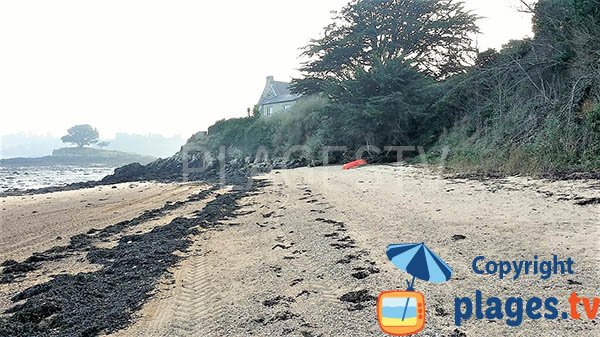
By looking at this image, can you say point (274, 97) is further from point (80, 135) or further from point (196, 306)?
point (80, 135)

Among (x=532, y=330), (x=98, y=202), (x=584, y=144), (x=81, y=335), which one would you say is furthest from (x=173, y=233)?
(x=584, y=144)

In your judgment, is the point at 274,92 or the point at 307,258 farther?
the point at 274,92

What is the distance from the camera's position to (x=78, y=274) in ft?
18.5

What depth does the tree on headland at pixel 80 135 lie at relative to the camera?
96.4m

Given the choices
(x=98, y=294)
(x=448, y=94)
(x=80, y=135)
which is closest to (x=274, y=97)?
(x=448, y=94)

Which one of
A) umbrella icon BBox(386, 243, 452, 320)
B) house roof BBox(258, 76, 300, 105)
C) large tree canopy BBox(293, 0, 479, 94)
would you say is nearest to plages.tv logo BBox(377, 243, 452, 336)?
umbrella icon BBox(386, 243, 452, 320)

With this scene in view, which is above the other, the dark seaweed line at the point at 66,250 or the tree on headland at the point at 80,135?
the tree on headland at the point at 80,135

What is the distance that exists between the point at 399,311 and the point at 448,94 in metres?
18.2

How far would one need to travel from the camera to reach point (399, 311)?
2.00m

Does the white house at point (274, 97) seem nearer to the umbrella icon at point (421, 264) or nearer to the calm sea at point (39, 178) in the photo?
the calm sea at point (39, 178)

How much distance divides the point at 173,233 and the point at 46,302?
3464 millimetres

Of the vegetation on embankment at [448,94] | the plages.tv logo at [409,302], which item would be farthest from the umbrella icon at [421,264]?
the vegetation on embankment at [448,94]

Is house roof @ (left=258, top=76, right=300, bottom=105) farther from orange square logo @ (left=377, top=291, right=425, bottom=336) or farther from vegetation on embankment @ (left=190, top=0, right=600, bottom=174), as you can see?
orange square logo @ (left=377, top=291, right=425, bottom=336)

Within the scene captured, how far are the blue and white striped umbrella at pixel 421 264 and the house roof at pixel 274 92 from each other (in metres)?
45.4
